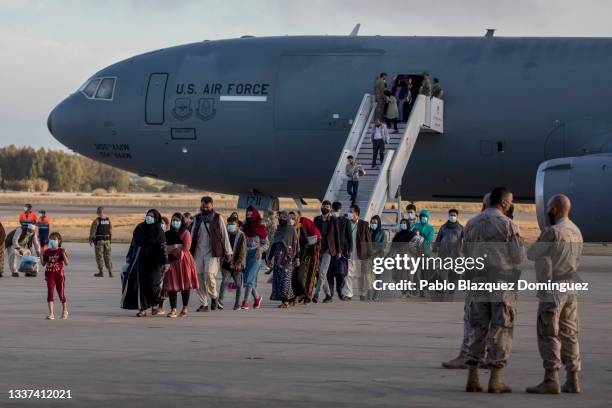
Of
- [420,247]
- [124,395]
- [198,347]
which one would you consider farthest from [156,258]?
[124,395]

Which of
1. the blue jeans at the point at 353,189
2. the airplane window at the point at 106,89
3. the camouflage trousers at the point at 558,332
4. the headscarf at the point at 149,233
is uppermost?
the airplane window at the point at 106,89

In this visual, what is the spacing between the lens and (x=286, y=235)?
24750mm

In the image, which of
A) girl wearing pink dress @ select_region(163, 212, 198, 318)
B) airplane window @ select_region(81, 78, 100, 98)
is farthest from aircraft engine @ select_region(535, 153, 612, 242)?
airplane window @ select_region(81, 78, 100, 98)

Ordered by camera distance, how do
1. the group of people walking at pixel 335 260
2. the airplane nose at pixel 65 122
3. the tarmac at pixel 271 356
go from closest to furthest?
1. the tarmac at pixel 271 356
2. the group of people walking at pixel 335 260
3. the airplane nose at pixel 65 122

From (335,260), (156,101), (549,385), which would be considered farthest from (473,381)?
(156,101)

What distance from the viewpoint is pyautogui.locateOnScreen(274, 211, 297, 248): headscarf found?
24672mm

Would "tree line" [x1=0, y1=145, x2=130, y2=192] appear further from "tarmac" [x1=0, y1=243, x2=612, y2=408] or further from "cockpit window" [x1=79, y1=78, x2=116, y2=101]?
"tarmac" [x1=0, y1=243, x2=612, y2=408]

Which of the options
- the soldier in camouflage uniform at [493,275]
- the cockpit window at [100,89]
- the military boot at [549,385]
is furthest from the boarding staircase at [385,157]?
the military boot at [549,385]

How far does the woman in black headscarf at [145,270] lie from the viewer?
2283 cm

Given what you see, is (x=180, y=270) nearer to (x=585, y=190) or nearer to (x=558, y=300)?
(x=558, y=300)

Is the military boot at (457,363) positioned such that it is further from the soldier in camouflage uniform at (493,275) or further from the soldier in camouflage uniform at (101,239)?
the soldier in camouflage uniform at (101,239)

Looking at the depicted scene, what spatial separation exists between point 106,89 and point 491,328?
81.0ft

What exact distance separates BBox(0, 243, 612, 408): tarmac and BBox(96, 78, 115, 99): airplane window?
12.3 metres

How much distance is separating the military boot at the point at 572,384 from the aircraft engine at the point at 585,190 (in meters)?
17.2
